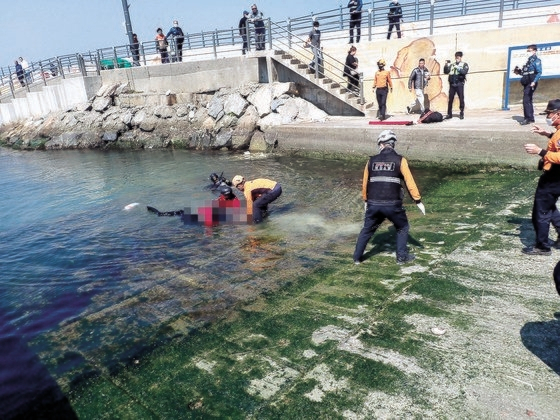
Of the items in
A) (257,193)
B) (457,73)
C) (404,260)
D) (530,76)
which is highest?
(457,73)

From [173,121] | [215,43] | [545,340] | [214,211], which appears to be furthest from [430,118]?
[173,121]

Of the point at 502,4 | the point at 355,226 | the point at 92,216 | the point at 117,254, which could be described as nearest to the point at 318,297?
the point at 355,226

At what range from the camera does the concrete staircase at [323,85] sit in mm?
17500

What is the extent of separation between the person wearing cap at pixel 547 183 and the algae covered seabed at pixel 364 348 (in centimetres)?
26

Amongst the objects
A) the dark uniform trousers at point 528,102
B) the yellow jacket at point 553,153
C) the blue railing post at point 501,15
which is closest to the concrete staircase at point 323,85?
the blue railing post at point 501,15

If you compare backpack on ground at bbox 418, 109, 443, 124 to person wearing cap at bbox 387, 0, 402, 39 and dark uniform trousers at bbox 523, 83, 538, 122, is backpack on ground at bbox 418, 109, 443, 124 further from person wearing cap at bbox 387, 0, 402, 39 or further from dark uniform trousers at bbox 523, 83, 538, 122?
person wearing cap at bbox 387, 0, 402, 39

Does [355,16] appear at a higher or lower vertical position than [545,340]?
higher

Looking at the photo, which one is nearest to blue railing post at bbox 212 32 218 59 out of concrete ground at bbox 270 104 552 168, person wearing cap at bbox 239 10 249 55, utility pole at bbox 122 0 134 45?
person wearing cap at bbox 239 10 249 55

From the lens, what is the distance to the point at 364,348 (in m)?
3.93

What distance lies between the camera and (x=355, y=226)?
7871 mm

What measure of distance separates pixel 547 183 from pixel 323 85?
13420 millimetres

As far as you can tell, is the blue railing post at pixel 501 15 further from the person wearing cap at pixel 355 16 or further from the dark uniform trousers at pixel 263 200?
the dark uniform trousers at pixel 263 200

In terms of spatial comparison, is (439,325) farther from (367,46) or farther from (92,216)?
(367,46)

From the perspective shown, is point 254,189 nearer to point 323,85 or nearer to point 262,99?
point 323,85
